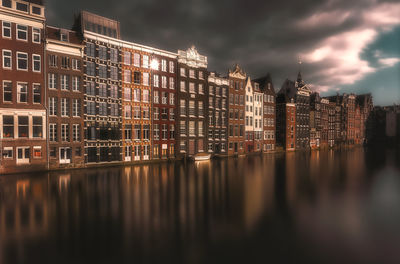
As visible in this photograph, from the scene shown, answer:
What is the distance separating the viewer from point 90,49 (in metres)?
38.7

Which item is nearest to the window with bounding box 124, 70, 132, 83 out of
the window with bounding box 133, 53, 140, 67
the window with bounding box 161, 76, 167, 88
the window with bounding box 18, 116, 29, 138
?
the window with bounding box 133, 53, 140, 67

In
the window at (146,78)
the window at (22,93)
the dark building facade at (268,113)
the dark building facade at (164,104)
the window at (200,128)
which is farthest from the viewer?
the dark building facade at (268,113)

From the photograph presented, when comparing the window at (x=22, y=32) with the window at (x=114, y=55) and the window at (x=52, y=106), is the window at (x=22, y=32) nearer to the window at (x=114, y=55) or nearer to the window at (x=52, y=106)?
the window at (x=52, y=106)

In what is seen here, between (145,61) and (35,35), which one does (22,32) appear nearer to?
(35,35)

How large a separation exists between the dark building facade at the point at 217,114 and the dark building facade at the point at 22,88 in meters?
33.8

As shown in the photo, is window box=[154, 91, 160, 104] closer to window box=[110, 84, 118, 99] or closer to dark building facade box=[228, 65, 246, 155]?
window box=[110, 84, 118, 99]

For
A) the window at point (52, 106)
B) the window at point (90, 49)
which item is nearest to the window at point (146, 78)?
the window at point (90, 49)

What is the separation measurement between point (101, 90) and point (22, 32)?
1293 centimetres

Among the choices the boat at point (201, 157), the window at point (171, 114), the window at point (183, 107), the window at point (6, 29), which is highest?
the window at point (6, 29)

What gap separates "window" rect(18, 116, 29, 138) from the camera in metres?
32.2

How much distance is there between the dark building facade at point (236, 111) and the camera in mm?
61094

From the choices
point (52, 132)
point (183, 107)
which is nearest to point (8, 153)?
point (52, 132)

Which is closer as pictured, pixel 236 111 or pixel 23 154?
pixel 23 154

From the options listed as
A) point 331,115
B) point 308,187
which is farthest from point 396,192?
point 331,115
